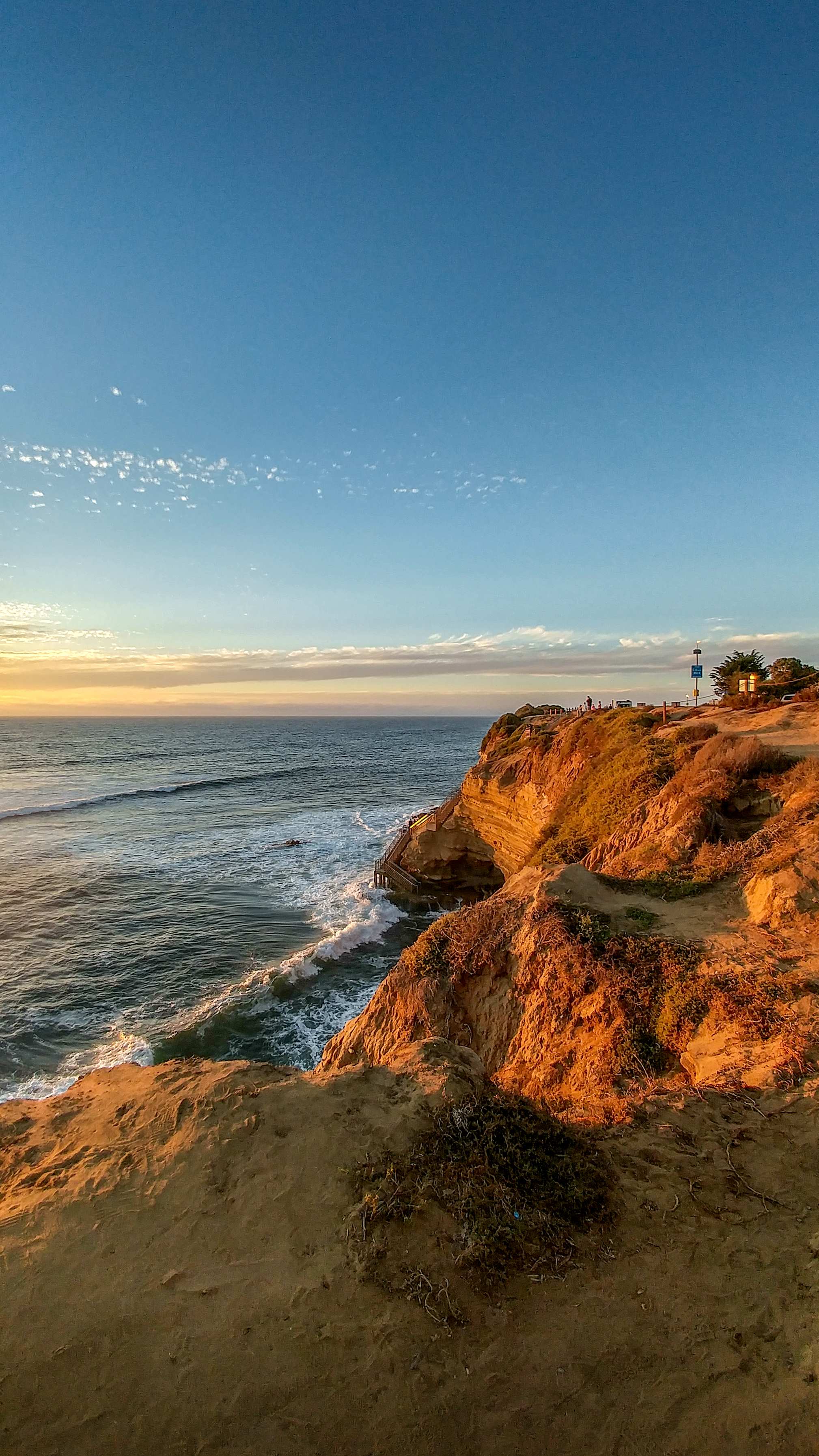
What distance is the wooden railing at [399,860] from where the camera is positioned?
97.8 feet

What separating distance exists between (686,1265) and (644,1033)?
386 cm

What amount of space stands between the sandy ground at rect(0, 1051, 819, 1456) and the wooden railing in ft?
78.1

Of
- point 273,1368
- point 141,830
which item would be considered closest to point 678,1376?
point 273,1368

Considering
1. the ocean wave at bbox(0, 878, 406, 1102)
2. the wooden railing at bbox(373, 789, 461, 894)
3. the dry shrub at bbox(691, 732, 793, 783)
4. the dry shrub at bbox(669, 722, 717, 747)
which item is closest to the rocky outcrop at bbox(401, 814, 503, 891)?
the wooden railing at bbox(373, 789, 461, 894)

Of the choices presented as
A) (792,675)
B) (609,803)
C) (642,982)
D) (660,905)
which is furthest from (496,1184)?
(792,675)

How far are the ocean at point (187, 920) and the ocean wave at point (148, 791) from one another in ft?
0.93

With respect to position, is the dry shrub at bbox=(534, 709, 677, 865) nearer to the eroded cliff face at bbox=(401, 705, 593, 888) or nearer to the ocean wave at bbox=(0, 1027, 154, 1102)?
the eroded cliff face at bbox=(401, 705, 593, 888)

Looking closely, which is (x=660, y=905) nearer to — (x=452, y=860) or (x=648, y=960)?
(x=648, y=960)

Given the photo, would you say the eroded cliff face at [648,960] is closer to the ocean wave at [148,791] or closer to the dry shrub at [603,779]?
the dry shrub at [603,779]

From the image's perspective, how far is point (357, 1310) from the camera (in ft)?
14.8

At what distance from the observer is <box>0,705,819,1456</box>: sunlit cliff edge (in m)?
3.97

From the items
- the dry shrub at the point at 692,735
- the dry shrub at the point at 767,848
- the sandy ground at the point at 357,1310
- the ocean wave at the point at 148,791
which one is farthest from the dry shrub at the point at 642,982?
the ocean wave at the point at 148,791

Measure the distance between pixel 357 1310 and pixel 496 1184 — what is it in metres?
1.48

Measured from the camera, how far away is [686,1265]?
4.82m
